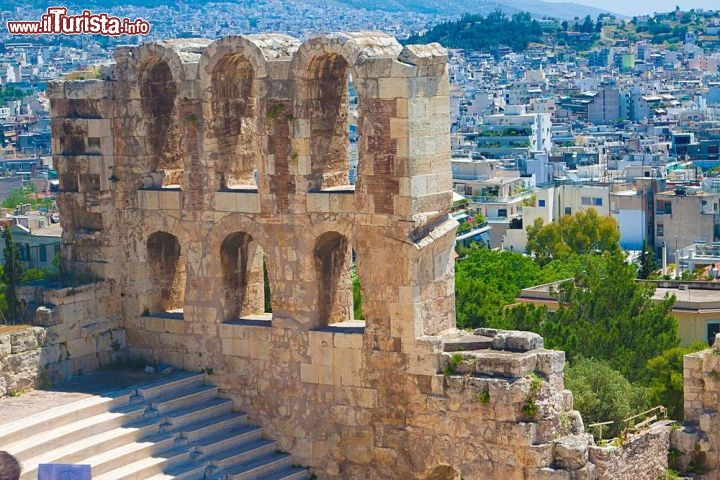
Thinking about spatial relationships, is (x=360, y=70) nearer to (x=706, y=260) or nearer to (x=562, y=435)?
(x=562, y=435)

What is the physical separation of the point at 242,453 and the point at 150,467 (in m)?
2.00

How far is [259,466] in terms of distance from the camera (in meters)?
29.2

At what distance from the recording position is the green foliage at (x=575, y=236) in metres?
96.0

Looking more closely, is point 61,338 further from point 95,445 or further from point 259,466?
point 259,466

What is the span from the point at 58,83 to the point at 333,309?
6.67 m

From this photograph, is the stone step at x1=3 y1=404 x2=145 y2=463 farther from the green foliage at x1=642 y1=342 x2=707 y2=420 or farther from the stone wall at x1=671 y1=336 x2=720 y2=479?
the green foliage at x1=642 y1=342 x2=707 y2=420

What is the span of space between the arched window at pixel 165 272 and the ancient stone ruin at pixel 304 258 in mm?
39

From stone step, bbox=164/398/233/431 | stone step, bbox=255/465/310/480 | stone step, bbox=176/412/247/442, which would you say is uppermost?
stone step, bbox=164/398/233/431

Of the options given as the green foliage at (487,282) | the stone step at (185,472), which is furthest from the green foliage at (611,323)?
the stone step at (185,472)

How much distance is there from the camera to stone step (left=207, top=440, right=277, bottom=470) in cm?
2870

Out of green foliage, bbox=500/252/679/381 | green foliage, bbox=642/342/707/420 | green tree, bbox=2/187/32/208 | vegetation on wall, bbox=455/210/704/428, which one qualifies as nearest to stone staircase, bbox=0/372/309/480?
vegetation on wall, bbox=455/210/704/428

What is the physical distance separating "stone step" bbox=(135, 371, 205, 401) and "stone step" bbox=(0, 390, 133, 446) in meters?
0.27

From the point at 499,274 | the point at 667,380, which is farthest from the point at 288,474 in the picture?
the point at 499,274

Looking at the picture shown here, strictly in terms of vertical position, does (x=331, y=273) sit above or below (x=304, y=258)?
below
